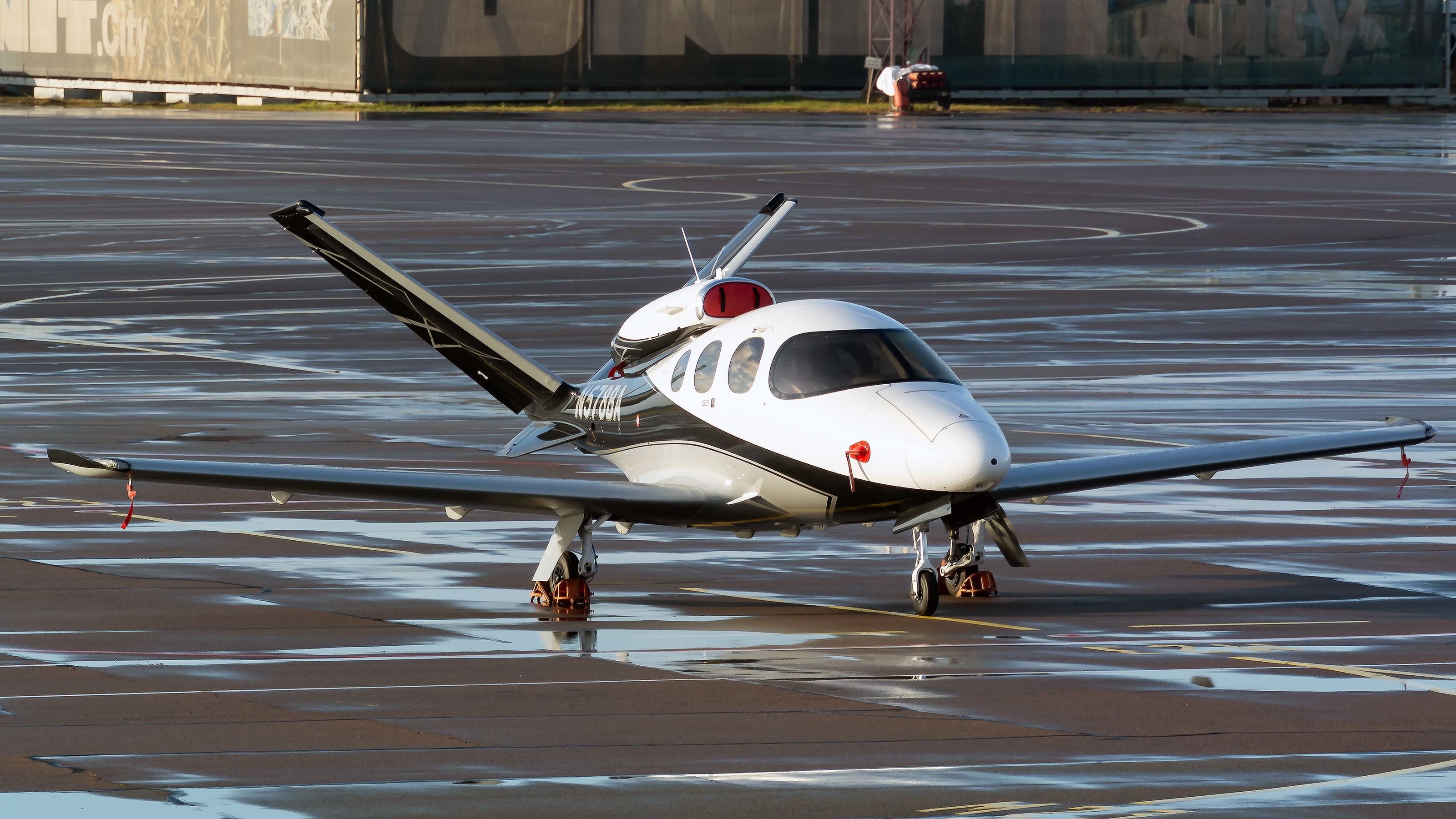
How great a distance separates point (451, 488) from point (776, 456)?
243cm

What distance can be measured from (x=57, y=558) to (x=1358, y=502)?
1237cm

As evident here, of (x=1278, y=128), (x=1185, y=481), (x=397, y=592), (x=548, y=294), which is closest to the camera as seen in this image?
(x=397, y=592)

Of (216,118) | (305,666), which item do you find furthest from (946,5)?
(305,666)

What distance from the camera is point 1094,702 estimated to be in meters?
14.9

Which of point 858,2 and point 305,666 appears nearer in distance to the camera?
point 305,666

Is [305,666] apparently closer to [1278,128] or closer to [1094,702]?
[1094,702]

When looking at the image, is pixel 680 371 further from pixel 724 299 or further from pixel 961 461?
pixel 961 461

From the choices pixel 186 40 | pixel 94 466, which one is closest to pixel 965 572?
pixel 94 466

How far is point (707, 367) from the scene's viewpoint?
1894 cm

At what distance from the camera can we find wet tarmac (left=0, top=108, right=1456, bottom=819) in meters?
13.1

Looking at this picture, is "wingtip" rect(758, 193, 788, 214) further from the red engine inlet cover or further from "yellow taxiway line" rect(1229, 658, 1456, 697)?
"yellow taxiway line" rect(1229, 658, 1456, 697)

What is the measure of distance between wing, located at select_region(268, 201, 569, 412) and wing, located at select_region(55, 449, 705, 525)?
3.21 metres

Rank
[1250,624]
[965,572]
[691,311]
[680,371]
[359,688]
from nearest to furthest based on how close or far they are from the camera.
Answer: [359,688] → [1250,624] → [965,572] → [680,371] → [691,311]

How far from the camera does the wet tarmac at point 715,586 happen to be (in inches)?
516
